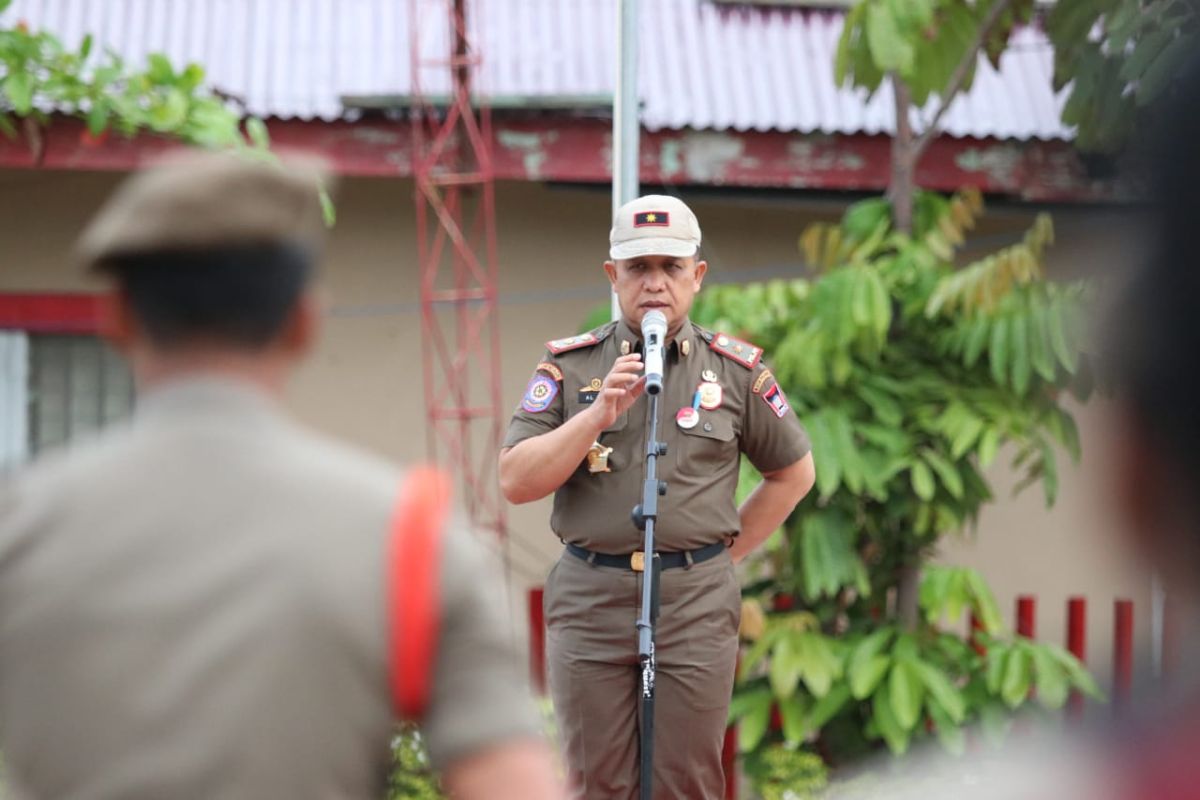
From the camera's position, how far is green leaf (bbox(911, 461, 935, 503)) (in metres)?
5.67

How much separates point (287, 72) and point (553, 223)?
4.40ft

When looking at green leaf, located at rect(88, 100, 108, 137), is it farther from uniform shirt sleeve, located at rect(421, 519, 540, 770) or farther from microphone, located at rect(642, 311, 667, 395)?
uniform shirt sleeve, located at rect(421, 519, 540, 770)

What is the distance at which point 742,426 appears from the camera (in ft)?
14.0

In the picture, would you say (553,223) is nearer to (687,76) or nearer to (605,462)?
(687,76)

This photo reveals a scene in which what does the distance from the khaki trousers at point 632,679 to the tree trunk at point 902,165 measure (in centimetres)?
247

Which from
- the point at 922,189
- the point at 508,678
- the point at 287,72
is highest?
the point at 287,72

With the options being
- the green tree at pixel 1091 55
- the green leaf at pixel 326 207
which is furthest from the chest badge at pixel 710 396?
the green tree at pixel 1091 55

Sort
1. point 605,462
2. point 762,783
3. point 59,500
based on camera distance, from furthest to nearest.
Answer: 1. point 762,783
2. point 605,462
3. point 59,500

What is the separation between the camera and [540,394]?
420 cm

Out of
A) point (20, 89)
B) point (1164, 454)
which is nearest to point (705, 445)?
point (20, 89)

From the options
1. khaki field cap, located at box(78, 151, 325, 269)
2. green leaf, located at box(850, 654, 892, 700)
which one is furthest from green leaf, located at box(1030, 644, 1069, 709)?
khaki field cap, located at box(78, 151, 325, 269)

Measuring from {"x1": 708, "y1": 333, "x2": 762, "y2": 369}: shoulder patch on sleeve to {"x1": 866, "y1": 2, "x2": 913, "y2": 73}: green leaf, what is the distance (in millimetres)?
1630

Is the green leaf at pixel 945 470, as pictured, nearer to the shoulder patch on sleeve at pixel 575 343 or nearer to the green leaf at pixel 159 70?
the shoulder patch on sleeve at pixel 575 343

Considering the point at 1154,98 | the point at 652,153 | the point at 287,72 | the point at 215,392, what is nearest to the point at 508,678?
the point at 215,392
